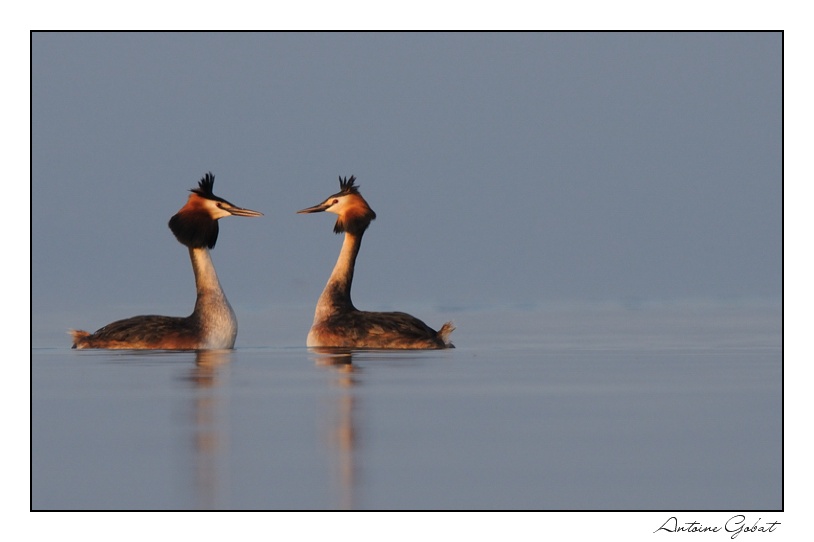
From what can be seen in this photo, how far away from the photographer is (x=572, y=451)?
1104 cm

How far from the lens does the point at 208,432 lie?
11.7 metres

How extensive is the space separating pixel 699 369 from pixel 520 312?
12993mm

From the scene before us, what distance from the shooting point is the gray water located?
9844 millimetres

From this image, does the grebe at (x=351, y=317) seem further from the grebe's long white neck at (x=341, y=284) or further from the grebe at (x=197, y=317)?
the grebe at (x=197, y=317)

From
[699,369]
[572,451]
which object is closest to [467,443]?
[572,451]

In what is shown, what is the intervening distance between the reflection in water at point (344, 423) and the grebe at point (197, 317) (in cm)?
142

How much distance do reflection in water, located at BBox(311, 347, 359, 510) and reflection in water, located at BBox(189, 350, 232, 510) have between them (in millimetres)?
802

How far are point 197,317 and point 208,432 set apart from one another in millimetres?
6736

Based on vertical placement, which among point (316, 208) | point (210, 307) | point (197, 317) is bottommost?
point (197, 317)

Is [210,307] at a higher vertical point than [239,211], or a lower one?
lower

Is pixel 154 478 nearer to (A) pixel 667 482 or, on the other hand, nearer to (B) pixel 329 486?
(B) pixel 329 486

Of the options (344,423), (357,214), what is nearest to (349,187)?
(357,214)

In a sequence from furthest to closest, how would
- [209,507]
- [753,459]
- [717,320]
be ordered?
[717,320], [753,459], [209,507]

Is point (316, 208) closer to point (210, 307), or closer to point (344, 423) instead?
point (210, 307)
